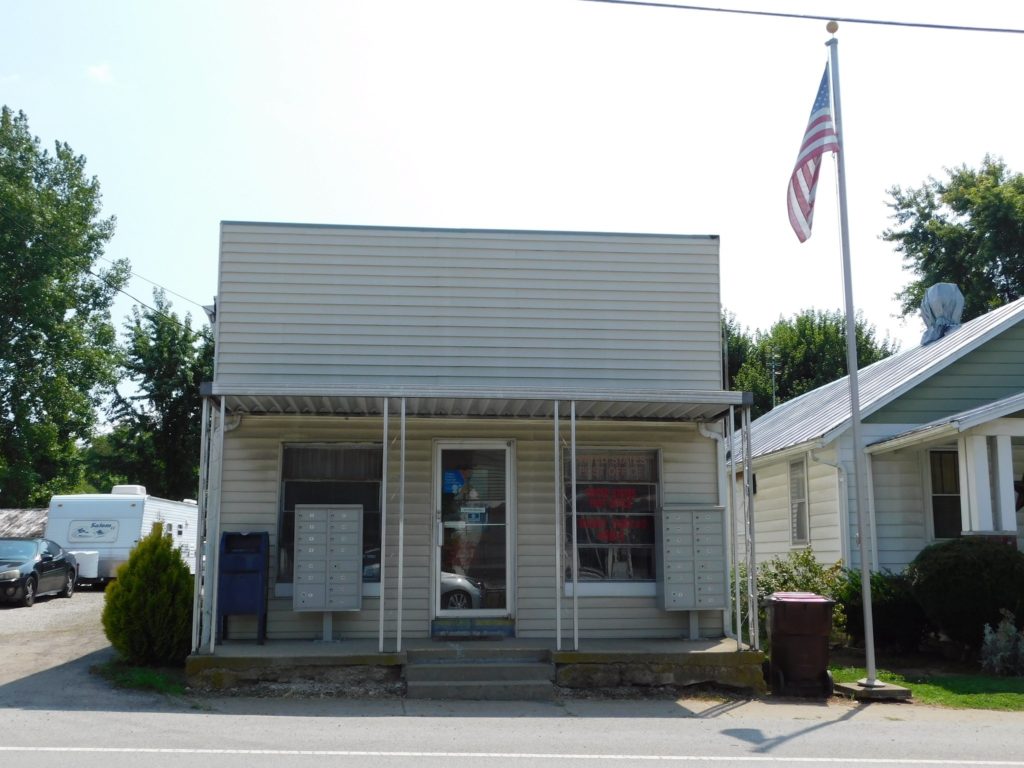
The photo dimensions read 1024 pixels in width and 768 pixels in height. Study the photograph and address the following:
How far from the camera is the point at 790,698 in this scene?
1074cm

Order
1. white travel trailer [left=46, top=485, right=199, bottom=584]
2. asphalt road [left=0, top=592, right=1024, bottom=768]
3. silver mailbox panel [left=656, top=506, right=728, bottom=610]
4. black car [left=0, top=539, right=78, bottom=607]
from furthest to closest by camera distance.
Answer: white travel trailer [left=46, top=485, right=199, bottom=584]
black car [left=0, top=539, right=78, bottom=607]
silver mailbox panel [left=656, top=506, right=728, bottom=610]
asphalt road [left=0, top=592, right=1024, bottom=768]

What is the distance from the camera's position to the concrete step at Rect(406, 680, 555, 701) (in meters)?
10.3

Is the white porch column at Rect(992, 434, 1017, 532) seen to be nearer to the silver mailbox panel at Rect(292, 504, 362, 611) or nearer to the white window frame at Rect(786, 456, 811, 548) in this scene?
the white window frame at Rect(786, 456, 811, 548)

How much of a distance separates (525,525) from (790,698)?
11.5ft

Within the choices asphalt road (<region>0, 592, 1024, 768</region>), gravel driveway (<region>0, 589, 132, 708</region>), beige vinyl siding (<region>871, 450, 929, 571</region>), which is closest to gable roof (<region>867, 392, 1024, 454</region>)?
beige vinyl siding (<region>871, 450, 929, 571</region>)

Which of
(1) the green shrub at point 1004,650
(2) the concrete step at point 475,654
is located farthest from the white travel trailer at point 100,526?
(1) the green shrub at point 1004,650

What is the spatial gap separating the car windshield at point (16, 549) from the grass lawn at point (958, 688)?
1505cm

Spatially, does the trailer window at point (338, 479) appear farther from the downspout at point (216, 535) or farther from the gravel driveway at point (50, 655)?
the gravel driveway at point (50, 655)

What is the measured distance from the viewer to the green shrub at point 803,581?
1398 cm

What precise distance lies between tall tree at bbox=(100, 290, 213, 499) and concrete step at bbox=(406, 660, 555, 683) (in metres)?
30.4

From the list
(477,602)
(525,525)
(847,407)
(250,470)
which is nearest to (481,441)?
(525,525)

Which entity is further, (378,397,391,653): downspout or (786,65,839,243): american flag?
(786,65,839,243): american flag

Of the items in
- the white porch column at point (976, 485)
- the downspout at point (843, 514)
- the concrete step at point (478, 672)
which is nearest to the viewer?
the concrete step at point (478, 672)

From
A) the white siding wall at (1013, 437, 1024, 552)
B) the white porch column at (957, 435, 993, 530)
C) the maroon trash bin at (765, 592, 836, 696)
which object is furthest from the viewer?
the white siding wall at (1013, 437, 1024, 552)
